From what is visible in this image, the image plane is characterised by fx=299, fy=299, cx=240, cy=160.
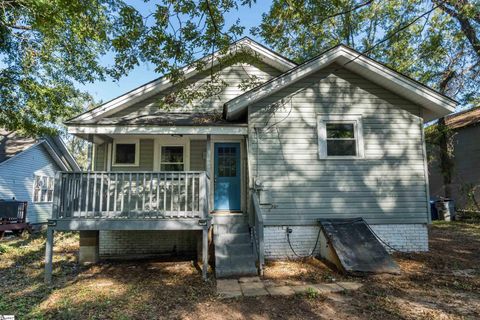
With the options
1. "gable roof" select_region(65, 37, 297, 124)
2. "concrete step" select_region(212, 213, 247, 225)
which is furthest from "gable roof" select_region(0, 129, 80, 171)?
"concrete step" select_region(212, 213, 247, 225)

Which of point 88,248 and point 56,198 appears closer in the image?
point 56,198

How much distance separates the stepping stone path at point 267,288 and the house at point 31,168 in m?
14.4

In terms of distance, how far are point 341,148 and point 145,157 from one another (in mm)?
5558

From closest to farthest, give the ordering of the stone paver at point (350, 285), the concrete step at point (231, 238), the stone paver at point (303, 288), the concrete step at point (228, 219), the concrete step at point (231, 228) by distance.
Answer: the stone paver at point (303, 288), the stone paver at point (350, 285), the concrete step at point (231, 238), the concrete step at point (231, 228), the concrete step at point (228, 219)

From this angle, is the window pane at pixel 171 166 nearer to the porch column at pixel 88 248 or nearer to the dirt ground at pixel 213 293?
the porch column at pixel 88 248

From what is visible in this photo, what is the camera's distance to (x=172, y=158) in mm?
8914

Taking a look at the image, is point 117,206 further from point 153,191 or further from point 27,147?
point 27,147

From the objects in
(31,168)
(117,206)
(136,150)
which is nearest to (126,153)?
(136,150)

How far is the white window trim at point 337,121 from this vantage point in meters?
7.75

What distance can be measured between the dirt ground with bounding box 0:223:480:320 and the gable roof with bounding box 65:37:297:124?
4.18m

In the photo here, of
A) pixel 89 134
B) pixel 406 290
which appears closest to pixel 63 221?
pixel 89 134

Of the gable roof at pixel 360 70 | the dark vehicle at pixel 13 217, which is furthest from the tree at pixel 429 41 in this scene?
the dark vehicle at pixel 13 217

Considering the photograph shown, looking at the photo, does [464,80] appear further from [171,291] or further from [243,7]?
[171,291]

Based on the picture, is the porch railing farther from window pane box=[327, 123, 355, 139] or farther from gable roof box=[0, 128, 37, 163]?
gable roof box=[0, 128, 37, 163]
